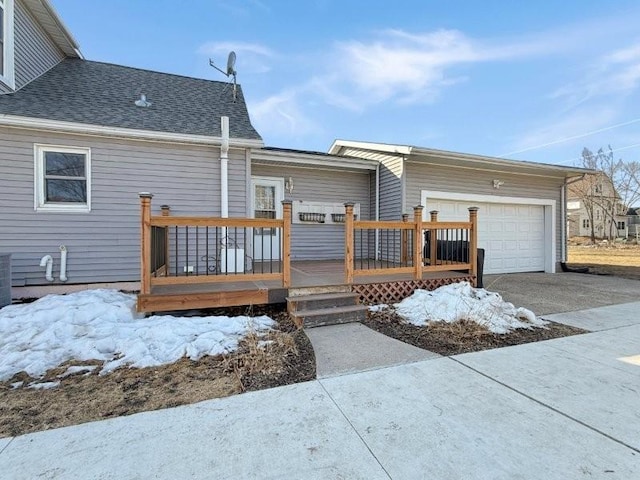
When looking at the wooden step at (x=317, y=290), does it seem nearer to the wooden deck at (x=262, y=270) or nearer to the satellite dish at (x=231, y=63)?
the wooden deck at (x=262, y=270)

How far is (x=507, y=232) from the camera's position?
938cm

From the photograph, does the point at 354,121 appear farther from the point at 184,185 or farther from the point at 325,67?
the point at 184,185

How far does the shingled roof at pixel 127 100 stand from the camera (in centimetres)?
558

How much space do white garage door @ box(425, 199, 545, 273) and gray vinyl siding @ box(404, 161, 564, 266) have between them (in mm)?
319

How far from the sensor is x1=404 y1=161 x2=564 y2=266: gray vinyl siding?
25.9 feet

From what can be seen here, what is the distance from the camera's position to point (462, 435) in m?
2.03

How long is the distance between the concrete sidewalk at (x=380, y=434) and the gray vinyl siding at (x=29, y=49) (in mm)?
6936

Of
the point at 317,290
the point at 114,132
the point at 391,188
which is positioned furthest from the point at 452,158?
the point at 114,132

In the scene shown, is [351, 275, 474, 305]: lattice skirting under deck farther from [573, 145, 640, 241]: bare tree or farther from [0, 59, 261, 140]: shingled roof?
[573, 145, 640, 241]: bare tree

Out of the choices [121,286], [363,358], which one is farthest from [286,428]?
[121,286]

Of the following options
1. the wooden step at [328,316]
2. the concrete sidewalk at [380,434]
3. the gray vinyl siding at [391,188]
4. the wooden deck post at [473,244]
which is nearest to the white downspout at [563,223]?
the gray vinyl siding at [391,188]

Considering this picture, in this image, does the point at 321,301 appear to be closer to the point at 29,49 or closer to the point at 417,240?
the point at 417,240

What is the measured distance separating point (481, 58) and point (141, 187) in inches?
468

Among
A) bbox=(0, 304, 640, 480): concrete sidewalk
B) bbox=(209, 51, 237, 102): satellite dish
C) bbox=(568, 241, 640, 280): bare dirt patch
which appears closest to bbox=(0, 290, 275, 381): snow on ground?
bbox=(0, 304, 640, 480): concrete sidewalk
